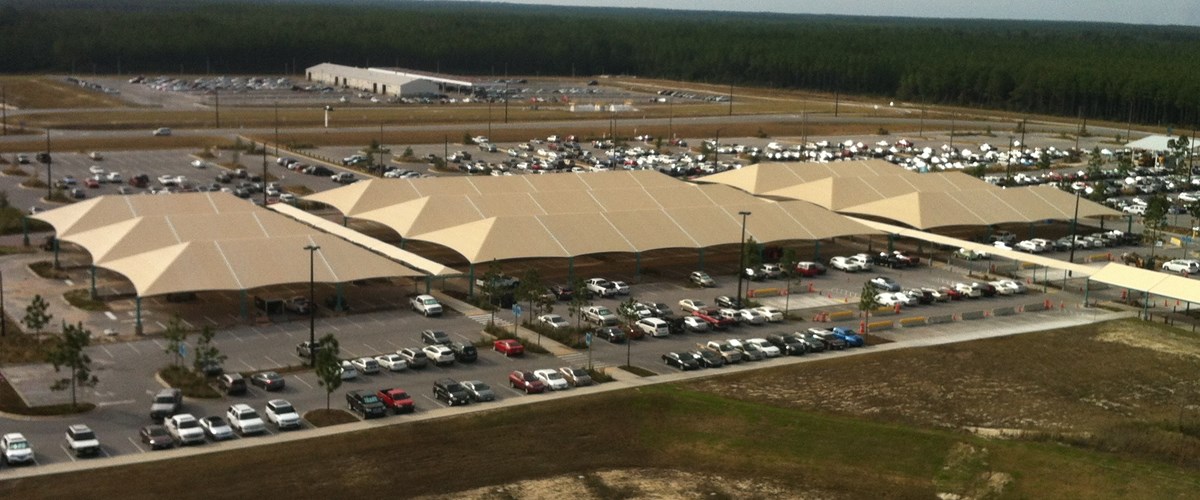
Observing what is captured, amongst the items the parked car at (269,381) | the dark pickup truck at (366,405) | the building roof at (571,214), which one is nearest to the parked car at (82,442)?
the parked car at (269,381)

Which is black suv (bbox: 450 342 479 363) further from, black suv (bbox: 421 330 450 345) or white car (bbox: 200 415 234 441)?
white car (bbox: 200 415 234 441)

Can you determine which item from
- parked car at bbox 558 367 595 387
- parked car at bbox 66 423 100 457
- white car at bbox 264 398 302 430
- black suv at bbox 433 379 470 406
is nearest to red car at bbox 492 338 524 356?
parked car at bbox 558 367 595 387

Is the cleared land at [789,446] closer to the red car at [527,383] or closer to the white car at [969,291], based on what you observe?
the red car at [527,383]

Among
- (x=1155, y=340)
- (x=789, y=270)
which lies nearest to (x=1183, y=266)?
(x=1155, y=340)

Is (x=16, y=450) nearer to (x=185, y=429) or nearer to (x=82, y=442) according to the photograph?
(x=82, y=442)

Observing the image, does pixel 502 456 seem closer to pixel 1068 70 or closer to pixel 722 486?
pixel 722 486

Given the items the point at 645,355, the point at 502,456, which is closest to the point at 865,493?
the point at 502,456
